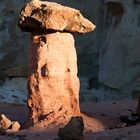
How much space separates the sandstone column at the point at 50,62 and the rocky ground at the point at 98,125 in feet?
1.44

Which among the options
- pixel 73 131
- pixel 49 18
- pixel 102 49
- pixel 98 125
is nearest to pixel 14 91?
pixel 102 49

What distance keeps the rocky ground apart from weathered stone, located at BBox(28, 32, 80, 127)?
40 centimetres

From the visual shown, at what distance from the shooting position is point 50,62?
28.2 feet

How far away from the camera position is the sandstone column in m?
8.61

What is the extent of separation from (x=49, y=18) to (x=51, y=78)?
1.02 meters

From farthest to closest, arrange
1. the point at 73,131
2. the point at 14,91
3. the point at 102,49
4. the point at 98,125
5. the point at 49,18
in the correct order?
the point at 14,91 → the point at 102,49 → the point at 98,125 → the point at 49,18 → the point at 73,131

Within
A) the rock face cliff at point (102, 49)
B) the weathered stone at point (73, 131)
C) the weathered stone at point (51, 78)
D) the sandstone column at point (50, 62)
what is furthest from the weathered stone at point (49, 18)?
the rock face cliff at point (102, 49)

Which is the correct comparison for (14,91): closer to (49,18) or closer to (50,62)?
(50,62)

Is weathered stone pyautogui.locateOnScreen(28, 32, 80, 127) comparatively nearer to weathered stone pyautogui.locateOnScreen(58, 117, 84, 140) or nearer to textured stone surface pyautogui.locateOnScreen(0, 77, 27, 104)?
weathered stone pyautogui.locateOnScreen(58, 117, 84, 140)

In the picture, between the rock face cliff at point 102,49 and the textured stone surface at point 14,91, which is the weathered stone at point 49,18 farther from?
the textured stone surface at point 14,91

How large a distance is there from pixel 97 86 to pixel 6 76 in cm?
381

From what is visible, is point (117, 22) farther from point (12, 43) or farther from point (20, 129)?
point (20, 129)

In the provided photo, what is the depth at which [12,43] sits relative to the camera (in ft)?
67.1

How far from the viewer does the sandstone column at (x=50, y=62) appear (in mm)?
8614
